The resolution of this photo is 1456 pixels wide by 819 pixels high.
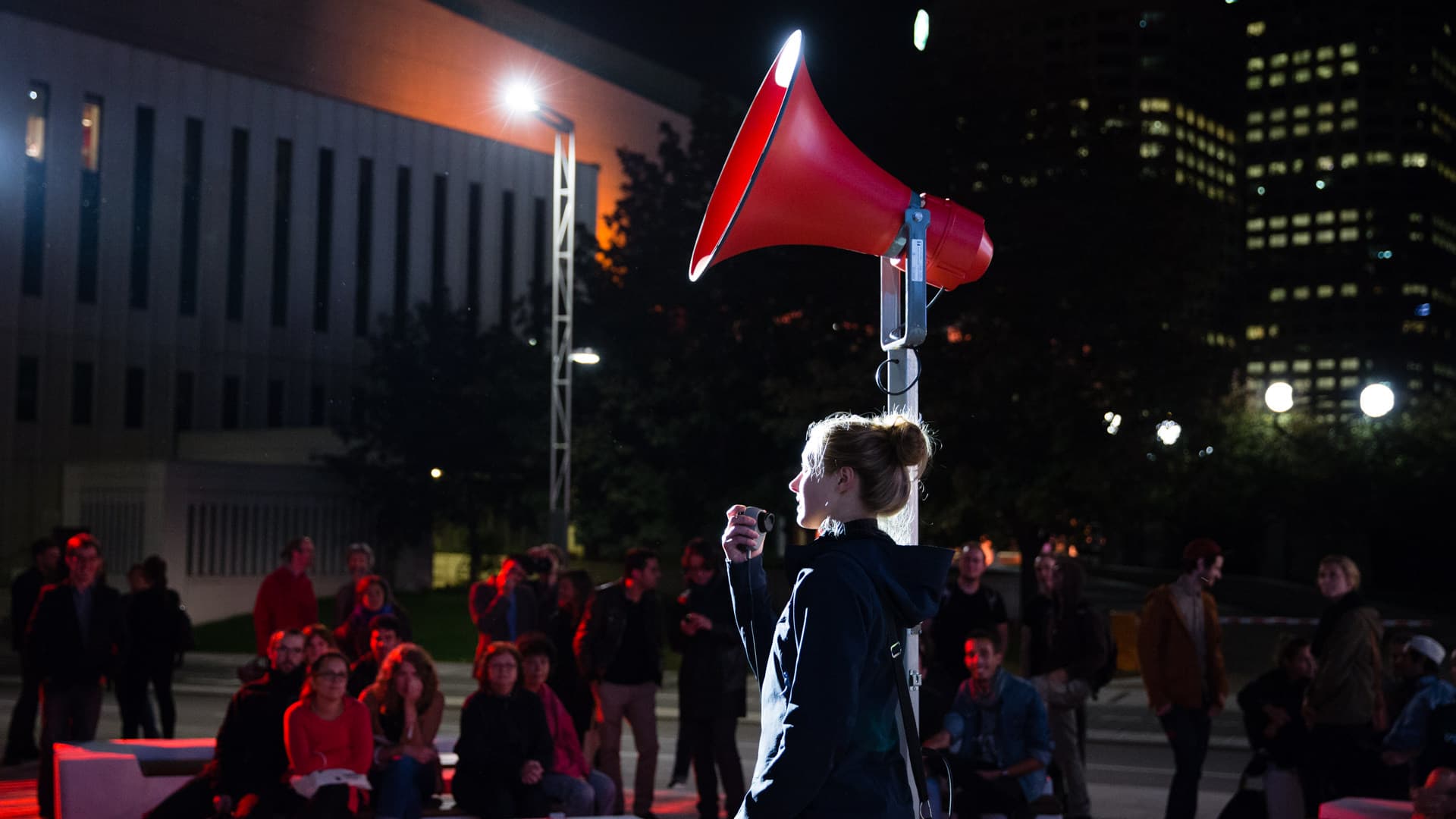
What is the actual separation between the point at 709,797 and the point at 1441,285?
7790 cm

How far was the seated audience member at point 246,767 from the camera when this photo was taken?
24.6ft

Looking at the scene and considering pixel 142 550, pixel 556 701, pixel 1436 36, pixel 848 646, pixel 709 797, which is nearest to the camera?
pixel 848 646

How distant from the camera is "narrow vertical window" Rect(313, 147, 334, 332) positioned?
145ft

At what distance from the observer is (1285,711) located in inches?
334

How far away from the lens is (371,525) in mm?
37281

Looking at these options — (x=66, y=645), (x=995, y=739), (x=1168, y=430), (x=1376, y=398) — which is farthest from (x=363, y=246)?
(x=995, y=739)

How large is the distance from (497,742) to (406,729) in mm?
665

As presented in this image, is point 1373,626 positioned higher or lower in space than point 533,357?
lower

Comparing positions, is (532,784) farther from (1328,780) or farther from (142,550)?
(142,550)

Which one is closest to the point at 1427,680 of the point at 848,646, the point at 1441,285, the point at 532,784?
the point at 532,784

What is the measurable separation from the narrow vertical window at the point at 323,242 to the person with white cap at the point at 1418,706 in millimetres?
A: 39812

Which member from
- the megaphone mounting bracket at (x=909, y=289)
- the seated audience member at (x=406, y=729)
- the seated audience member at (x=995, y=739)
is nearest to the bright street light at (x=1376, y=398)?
the seated audience member at (x=995, y=739)

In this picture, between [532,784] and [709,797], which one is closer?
[532,784]

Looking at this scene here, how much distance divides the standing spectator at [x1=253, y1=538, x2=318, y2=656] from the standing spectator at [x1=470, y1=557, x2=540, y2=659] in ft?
4.85
